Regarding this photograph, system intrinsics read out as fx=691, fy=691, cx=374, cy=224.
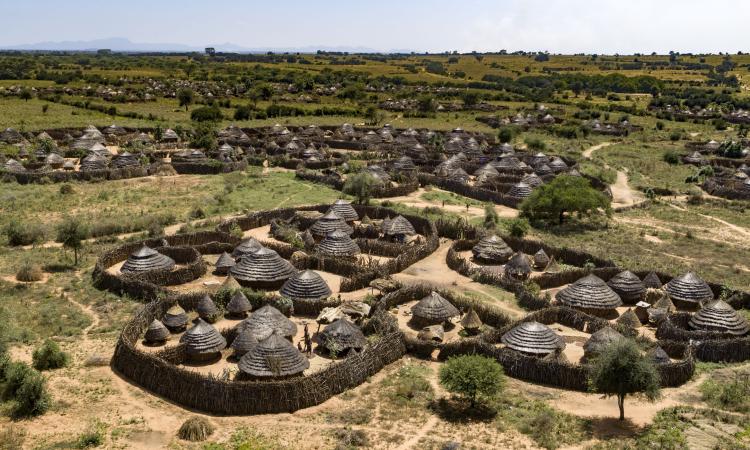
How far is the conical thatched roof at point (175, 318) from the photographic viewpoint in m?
22.0

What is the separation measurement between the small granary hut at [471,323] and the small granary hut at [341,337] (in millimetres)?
3692

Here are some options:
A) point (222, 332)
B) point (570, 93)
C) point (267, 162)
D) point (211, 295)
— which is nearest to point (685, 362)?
point (222, 332)

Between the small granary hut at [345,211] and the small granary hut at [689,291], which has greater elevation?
the small granary hut at [689,291]

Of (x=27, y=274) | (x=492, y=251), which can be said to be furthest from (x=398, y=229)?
(x=27, y=274)

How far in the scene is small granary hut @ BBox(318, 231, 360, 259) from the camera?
29.8 metres

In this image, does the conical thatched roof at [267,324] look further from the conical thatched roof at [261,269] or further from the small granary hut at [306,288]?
the conical thatched roof at [261,269]

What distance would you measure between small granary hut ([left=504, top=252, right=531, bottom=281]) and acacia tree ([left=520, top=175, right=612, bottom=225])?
8955 millimetres

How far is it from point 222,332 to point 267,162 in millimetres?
34311

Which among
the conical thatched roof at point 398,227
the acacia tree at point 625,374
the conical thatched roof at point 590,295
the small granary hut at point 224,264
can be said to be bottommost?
the small granary hut at point 224,264

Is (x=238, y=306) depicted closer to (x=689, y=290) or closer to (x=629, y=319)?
(x=629, y=319)

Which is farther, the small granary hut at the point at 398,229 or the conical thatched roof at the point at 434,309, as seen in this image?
the small granary hut at the point at 398,229

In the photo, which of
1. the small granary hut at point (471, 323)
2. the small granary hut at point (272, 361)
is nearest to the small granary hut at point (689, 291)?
the small granary hut at point (471, 323)

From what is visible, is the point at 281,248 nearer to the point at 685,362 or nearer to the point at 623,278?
the point at 623,278

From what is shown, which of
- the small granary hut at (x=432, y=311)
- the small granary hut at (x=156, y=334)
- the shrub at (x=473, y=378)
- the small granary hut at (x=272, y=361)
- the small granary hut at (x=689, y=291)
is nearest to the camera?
the shrub at (x=473, y=378)
